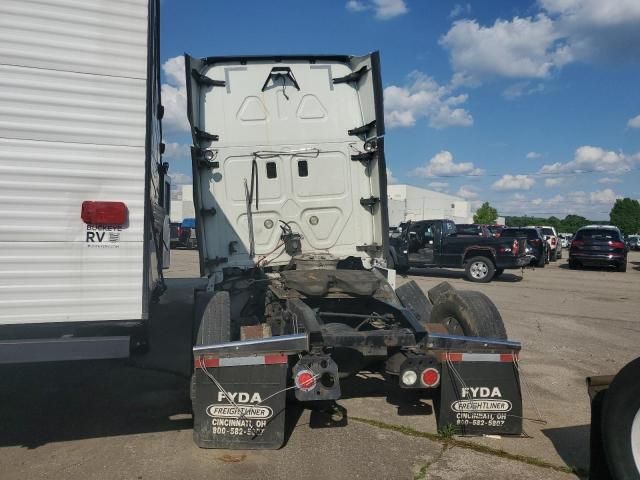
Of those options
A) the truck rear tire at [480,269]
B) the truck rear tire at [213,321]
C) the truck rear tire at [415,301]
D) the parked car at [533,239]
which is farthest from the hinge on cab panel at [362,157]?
the parked car at [533,239]

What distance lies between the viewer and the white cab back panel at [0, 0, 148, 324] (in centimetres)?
344

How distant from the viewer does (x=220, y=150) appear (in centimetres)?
664

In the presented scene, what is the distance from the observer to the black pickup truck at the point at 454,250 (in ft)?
55.9

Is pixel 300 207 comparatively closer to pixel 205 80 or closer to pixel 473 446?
pixel 205 80

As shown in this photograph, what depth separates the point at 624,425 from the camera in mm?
3121

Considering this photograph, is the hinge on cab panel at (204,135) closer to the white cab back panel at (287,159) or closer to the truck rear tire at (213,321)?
the white cab back panel at (287,159)

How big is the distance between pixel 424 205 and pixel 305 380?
71715mm

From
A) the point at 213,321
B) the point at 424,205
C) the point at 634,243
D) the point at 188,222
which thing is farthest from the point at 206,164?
the point at 424,205

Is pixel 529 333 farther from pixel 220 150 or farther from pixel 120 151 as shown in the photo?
pixel 120 151

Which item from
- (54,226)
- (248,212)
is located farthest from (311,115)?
(54,226)

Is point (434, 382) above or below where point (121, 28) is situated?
below

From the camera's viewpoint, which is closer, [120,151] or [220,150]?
[120,151]

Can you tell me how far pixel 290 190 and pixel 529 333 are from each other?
4.78 meters

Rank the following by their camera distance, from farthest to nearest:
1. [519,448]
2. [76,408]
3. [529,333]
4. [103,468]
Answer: [529,333] < [76,408] < [519,448] < [103,468]
